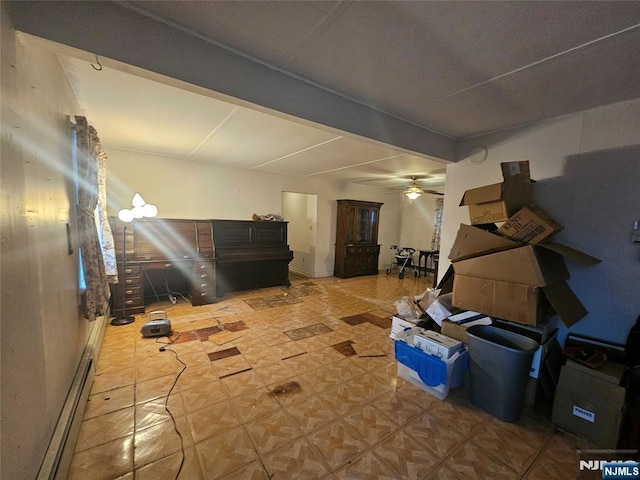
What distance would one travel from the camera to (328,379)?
2.23 metres

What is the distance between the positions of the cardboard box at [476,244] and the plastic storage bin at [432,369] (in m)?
0.80

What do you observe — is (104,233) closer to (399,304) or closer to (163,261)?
(163,261)

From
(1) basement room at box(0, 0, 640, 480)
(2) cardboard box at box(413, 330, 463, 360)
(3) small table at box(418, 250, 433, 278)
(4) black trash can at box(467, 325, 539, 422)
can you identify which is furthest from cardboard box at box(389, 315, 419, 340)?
(3) small table at box(418, 250, 433, 278)

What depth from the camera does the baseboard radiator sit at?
1.24 metres

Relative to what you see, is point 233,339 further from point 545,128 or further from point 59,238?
point 545,128

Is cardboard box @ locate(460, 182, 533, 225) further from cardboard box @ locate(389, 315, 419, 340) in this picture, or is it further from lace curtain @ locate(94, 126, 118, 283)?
lace curtain @ locate(94, 126, 118, 283)

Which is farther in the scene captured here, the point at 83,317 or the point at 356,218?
the point at 356,218

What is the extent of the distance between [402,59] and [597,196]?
6.42 feet

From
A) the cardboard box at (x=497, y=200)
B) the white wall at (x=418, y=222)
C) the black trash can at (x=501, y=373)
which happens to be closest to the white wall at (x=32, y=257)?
the black trash can at (x=501, y=373)

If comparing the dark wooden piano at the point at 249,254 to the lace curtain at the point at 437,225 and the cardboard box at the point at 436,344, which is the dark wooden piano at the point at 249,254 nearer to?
the cardboard box at the point at 436,344

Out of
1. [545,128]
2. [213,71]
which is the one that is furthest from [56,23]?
[545,128]

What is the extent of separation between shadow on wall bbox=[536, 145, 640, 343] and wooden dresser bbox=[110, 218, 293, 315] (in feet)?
13.5

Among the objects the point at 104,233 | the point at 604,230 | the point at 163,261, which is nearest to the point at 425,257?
the point at 604,230

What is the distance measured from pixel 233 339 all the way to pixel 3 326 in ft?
7.18
